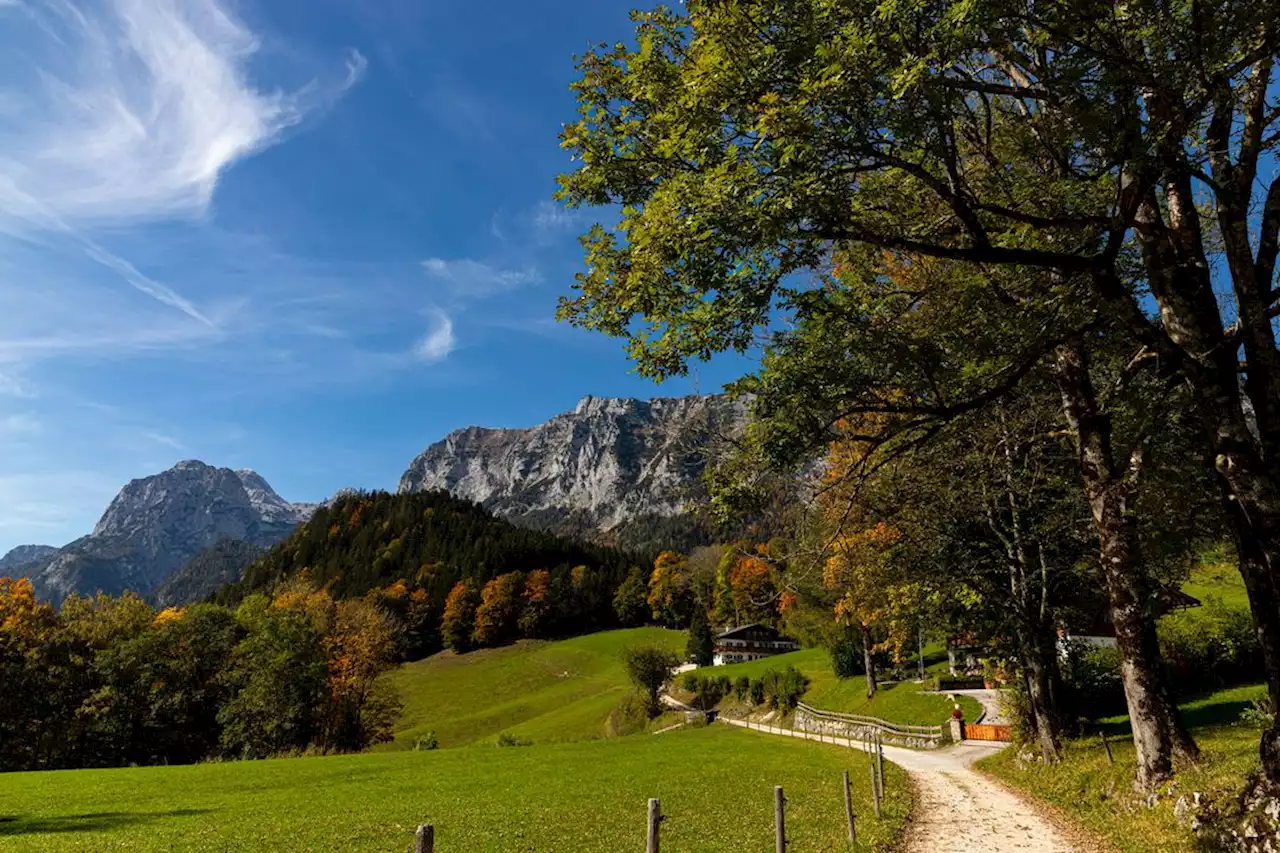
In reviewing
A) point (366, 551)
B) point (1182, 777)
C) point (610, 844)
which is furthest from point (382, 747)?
point (366, 551)

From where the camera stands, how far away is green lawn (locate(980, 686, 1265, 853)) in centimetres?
1135

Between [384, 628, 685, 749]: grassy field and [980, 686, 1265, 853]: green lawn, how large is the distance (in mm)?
51566

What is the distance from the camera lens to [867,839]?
545 inches

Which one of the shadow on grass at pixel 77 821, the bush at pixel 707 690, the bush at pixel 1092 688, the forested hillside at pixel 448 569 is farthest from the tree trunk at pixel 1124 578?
the forested hillside at pixel 448 569

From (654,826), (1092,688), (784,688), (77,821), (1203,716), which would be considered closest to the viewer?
(654,826)

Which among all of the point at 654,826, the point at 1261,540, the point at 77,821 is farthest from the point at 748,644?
the point at 654,826

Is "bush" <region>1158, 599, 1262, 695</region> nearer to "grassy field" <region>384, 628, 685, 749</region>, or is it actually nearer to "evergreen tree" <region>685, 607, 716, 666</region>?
"grassy field" <region>384, 628, 685, 749</region>

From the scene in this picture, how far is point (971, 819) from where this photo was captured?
15914 millimetres

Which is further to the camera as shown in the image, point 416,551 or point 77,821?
point 416,551

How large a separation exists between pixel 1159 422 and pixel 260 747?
59139mm

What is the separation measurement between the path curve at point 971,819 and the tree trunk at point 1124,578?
259 cm

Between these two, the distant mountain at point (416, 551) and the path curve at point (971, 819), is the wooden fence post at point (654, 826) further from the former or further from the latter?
the distant mountain at point (416, 551)

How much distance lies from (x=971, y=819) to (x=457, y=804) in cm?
1692

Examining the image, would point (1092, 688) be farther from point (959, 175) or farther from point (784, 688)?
point (784, 688)
